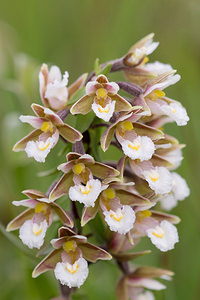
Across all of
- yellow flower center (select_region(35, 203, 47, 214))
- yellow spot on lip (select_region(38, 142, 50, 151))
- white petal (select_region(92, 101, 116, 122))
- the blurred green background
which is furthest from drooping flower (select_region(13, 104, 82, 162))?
the blurred green background

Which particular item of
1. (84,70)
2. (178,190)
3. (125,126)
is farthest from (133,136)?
(84,70)

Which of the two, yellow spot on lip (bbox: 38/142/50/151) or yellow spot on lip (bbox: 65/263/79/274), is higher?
yellow spot on lip (bbox: 38/142/50/151)

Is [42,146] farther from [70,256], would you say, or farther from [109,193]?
[70,256]

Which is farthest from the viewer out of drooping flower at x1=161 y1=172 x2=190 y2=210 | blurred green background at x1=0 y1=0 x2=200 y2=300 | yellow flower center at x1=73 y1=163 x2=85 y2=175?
blurred green background at x1=0 y1=0 x2=200 y2=300

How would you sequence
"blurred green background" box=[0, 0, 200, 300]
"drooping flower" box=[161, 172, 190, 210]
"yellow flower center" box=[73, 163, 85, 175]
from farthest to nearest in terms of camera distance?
"blurred green background" box=[0, 0, 200, 300], "drooping flower" box=[161, 172, 190, 210], "yellow flower center" box=[73, 163, 85, 175]

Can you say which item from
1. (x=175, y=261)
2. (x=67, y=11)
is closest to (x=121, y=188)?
(x=175, y=261)

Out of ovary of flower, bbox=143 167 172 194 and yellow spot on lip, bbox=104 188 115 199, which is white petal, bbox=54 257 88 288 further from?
ovary of flower, bbox=143 167 172 194
